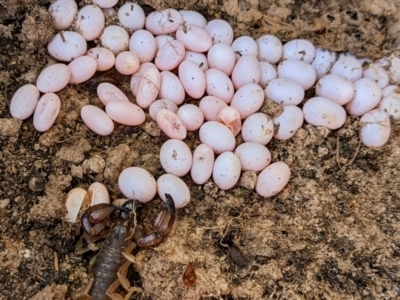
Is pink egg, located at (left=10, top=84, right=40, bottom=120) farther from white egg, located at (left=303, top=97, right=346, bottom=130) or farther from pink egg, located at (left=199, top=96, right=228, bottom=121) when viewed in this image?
white egg, located at (left=303, top=97, right=346, bottom=130)

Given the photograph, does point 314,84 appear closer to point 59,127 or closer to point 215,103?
point 215,103

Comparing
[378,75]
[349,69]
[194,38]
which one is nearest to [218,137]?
[194,38]

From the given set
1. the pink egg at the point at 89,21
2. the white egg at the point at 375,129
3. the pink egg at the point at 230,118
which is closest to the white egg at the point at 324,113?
the white egg at the point at 375,129

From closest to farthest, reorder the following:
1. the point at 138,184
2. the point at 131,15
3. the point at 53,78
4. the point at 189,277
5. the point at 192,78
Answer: the point at 189,277 < the point at 138,184 < the point at 53,78 < the point at 192,78 < the point at 131,15

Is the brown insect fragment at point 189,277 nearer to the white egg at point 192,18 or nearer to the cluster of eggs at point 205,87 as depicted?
the cluster of eggs at point 205,87

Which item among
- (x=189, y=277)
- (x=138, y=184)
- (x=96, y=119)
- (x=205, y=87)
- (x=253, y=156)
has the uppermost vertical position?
(x=205, y=87)

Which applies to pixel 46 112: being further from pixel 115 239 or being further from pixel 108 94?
pixel 115 239
